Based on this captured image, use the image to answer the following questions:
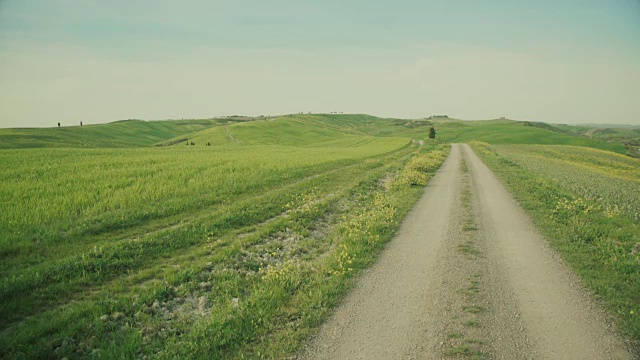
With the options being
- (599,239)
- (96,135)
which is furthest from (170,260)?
(96,135)

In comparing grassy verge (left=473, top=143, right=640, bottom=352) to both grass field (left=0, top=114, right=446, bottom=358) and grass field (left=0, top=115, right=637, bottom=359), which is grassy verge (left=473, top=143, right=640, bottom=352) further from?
grass field (left=0, top=114, right=446, bottom=358)

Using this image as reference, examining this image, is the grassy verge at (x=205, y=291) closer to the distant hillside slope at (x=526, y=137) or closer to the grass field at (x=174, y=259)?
the grass field at (x=174, y=259)

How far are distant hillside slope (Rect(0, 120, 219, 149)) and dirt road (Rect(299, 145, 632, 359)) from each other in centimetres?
7502

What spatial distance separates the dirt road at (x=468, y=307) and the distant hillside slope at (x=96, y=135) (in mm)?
75017

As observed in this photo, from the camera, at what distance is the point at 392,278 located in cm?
928

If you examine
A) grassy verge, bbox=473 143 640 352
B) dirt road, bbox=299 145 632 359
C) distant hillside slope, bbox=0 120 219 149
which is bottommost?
dirt road, bbox=299 145 632 359

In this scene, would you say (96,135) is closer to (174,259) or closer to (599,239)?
(174,259)

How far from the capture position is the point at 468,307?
7715mm

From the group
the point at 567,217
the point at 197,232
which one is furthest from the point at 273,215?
the point at 567,217

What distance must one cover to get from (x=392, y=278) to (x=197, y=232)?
26.4 feet

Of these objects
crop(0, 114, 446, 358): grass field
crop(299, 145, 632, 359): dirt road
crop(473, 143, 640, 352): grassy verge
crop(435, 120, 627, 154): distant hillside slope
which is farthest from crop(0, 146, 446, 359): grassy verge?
crop(435, 120, 627, 154): distant hillside slope

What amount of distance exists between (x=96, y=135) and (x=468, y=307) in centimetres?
11860

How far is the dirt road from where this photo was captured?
20.6ft

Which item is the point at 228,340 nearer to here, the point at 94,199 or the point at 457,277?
the point at 457,277
